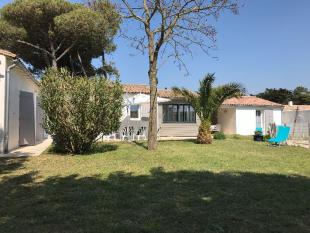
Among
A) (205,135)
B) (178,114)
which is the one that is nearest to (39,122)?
(205,135)

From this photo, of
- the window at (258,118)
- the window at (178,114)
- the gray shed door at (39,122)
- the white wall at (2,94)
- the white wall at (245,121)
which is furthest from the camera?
the window at (258,118)

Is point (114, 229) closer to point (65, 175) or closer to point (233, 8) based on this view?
point (65, 175)

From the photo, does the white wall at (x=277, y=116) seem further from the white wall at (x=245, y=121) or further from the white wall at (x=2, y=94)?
the white wall at (x=2, y=94)

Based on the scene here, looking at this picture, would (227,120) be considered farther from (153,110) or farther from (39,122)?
(153,110)

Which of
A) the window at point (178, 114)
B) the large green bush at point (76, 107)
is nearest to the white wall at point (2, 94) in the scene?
the large green bush at point (76, 107)

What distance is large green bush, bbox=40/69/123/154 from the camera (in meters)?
12.9

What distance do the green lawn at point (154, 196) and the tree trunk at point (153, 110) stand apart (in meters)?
3.52

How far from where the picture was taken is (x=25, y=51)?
27.3 meters

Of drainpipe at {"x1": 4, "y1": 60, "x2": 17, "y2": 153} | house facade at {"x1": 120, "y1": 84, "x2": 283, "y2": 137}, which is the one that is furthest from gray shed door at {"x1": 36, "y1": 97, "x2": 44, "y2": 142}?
drainpipe at {"x1": 4, "y1": 60, "x2": 17, "y2": 153}

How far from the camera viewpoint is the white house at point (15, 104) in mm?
13828

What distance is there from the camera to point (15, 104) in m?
15.7

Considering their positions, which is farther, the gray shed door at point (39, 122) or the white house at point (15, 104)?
the gray shed door at point (39, 122)

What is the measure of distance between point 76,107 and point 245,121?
71.3 ft

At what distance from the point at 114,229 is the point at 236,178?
175 inches
